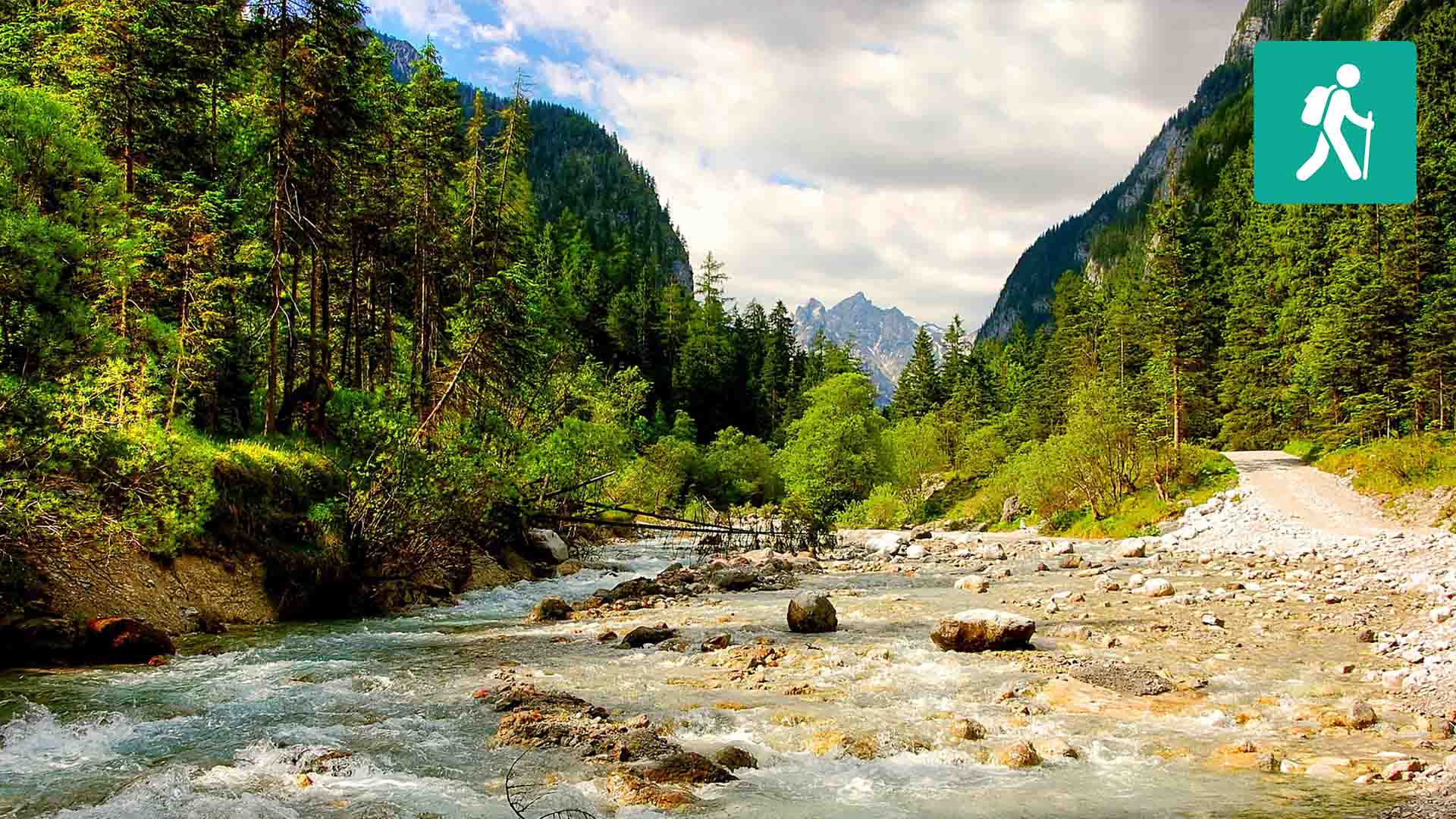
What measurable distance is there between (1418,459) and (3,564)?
42234 millimetres

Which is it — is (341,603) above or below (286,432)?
below

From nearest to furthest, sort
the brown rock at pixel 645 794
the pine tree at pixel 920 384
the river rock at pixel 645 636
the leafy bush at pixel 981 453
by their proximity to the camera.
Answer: the brown rock at pixel 645 794 → the river rock at pixel 645 636 → the leafy bush at pixel 981 453 → the pine tree at pixel 920 384

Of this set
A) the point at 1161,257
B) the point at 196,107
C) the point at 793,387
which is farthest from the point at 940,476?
the point at 196,107

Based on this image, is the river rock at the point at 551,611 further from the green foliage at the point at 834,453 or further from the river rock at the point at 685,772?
the green foliage at the point at 834,453

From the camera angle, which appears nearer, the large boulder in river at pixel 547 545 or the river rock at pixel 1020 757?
the river rock at pixel 1020 757

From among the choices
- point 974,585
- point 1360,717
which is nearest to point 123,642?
point 1360,717

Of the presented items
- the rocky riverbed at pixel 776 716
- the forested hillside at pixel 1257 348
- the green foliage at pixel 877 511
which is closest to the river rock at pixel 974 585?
the rocky riverbed at pixel 776 716

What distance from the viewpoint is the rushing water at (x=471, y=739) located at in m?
6.89

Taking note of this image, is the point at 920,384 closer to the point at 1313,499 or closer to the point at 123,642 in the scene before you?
the point at 1313,499

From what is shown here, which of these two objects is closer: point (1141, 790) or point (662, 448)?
point (1141, 790)

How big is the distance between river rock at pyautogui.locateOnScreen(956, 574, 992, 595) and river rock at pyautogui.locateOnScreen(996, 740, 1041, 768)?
1399 centimetres

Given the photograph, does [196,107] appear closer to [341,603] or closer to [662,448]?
[341,603]

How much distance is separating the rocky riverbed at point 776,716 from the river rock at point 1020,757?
23 mm

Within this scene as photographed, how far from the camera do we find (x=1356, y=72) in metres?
15.9
